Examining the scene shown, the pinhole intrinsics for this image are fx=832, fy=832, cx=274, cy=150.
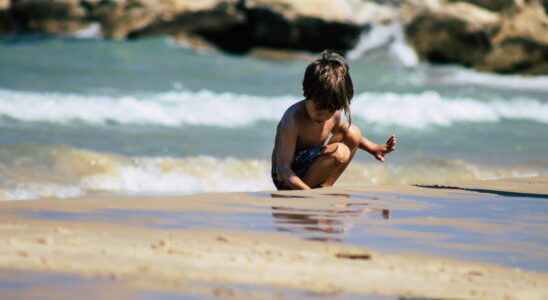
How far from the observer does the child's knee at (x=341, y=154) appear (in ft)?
15.5

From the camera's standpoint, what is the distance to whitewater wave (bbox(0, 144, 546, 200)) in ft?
20.1

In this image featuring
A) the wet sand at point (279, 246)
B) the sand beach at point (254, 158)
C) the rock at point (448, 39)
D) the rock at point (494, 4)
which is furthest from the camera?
the rock at point (494, 4)

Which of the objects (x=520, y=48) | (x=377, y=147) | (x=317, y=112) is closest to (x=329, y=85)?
(x=317, y=112)

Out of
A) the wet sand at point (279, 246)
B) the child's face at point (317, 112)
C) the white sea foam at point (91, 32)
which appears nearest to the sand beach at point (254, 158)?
the wet sand at point (279, 246)

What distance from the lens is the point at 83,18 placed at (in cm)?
2386

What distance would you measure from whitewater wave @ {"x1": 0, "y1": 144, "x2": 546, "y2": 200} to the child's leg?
182cm

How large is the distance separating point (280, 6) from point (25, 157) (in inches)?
650

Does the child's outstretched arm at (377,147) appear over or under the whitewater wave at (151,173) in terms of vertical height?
over

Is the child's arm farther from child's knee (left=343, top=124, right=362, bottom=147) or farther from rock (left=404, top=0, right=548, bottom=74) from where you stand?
rock (left=404, top=0, right=548, bottom=74)

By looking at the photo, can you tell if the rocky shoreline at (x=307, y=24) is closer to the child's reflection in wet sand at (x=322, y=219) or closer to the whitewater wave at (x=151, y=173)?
the whitewater wave at (x=151, y=173)

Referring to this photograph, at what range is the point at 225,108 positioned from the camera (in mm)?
11898

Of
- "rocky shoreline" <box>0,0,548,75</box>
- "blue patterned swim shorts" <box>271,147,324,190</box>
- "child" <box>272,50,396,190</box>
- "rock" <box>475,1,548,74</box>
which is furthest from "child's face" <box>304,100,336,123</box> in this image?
"rock" <box>475,1,548,74</box>

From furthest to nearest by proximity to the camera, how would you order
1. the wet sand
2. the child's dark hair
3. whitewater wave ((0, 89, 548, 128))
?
1. whitewater wave ((0, 89, 548, 128))
2. the child's dark hair
3. the wet sand

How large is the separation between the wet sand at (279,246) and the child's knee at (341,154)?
0.28 meters
